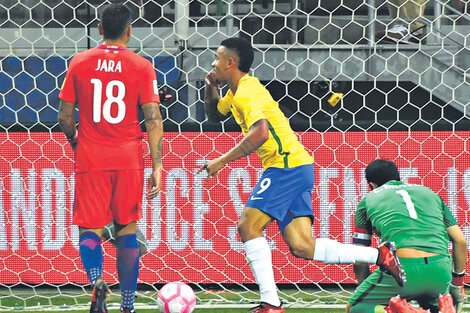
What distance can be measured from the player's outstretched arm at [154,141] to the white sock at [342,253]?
955mm

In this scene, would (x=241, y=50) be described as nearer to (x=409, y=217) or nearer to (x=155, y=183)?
(x=155, y=183)

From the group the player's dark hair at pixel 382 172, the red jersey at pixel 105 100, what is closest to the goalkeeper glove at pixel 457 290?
the player's dark hair at pixel 382 172

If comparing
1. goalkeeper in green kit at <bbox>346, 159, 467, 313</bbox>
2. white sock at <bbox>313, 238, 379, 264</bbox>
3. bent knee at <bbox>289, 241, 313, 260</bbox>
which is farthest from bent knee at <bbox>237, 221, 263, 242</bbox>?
goalkeeper in green kit at <bbox>346, 159, 467, 313</bbox>

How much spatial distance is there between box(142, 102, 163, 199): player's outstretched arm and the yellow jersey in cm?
46

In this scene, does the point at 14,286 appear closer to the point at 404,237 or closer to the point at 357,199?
the point at 357,199

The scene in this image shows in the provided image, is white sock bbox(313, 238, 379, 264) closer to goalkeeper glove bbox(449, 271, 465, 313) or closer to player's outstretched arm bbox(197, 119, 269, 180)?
goalkeeper glove bbox(449, 271, 465, 313)

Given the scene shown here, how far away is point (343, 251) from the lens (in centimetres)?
438

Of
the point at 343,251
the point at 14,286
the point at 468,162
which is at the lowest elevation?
the point at 14,286

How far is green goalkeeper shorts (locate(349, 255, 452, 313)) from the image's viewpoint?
12.9 ft

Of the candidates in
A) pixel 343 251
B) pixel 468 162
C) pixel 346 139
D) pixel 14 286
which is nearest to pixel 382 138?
pixel 346 139

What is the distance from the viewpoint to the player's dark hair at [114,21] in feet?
14.3

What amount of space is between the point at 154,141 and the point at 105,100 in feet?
1.13

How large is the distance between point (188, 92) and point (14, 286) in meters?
2.23

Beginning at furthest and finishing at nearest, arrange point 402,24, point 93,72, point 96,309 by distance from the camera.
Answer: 1. point 402,24
2. point 93,72
3. point 96,309
